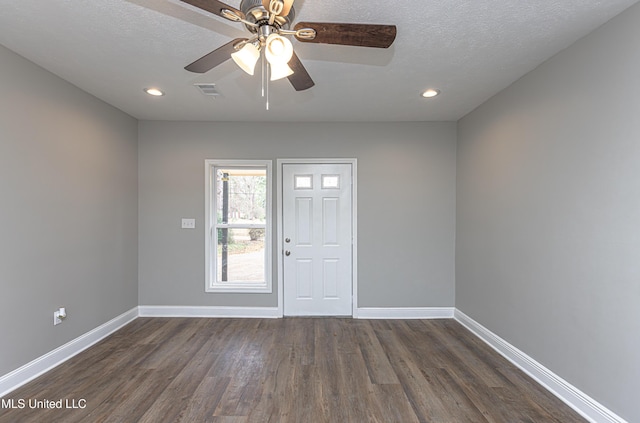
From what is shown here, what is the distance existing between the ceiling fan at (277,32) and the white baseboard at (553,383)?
2.59 m

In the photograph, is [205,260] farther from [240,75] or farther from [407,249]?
[407,249]

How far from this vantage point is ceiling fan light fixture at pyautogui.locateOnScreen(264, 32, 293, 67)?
4.52 ft

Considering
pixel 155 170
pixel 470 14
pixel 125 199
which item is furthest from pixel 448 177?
pixel 125 199

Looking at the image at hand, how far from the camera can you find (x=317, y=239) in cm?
390

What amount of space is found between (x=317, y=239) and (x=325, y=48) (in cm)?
234

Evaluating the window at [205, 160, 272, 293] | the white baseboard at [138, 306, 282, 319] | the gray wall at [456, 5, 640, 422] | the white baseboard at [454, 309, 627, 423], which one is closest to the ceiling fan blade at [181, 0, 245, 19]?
the gray wall at [456, 5, 640, 422]

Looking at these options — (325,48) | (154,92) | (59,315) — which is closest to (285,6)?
(325,48)

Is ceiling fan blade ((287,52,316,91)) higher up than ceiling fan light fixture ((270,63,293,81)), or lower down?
higher up

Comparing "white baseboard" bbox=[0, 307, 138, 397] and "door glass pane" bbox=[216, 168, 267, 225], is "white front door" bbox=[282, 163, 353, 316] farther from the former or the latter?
"white baseboard" bbox=[0, 307, 138, 397]

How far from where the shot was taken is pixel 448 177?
3.85 metres

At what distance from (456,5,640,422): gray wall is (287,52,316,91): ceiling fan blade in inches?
73.6

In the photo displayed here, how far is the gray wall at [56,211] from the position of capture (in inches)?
87.8

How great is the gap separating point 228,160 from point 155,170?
3.10 ft

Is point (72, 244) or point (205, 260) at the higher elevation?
point (72, 244)
